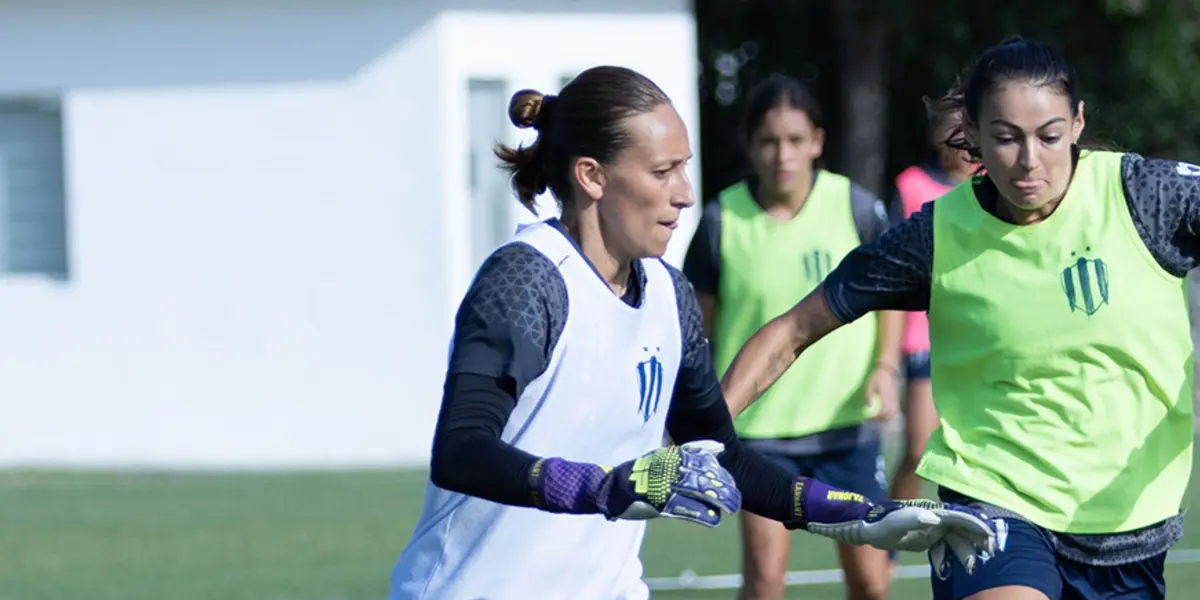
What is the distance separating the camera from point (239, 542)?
10.1m

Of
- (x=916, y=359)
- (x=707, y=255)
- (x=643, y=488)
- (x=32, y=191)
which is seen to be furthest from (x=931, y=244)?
(x=32, y=191)

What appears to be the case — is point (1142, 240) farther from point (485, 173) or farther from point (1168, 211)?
point (485, 173)

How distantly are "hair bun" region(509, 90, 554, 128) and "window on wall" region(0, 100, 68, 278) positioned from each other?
37.2ft

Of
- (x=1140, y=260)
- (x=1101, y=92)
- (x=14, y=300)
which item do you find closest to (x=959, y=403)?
(x=1140, y=260)

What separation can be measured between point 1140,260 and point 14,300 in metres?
11.7

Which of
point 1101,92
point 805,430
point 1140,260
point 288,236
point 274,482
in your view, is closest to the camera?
point 1140,260

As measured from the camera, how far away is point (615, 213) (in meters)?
3.76

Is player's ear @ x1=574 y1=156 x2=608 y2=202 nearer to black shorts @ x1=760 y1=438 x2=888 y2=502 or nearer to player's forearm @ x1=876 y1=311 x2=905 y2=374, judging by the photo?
black shorts @ x1=760 y1=438 x2=888 y2=502

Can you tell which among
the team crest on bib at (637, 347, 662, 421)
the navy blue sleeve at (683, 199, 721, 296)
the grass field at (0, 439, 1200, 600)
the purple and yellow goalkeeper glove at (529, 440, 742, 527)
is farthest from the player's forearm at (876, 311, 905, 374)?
the purple and yellow goalkeeper glove at (529, 440, 742, 527)

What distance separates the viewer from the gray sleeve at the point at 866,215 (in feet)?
23.5

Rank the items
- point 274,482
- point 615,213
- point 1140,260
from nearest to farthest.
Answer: point 615,213, point 1140,260, point 274,482

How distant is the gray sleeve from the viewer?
Answer: 7.15m

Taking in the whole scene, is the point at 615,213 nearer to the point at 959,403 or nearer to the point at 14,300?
the point at 959,403

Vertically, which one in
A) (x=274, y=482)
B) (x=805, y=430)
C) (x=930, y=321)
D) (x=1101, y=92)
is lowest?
(x=274, y=482)
